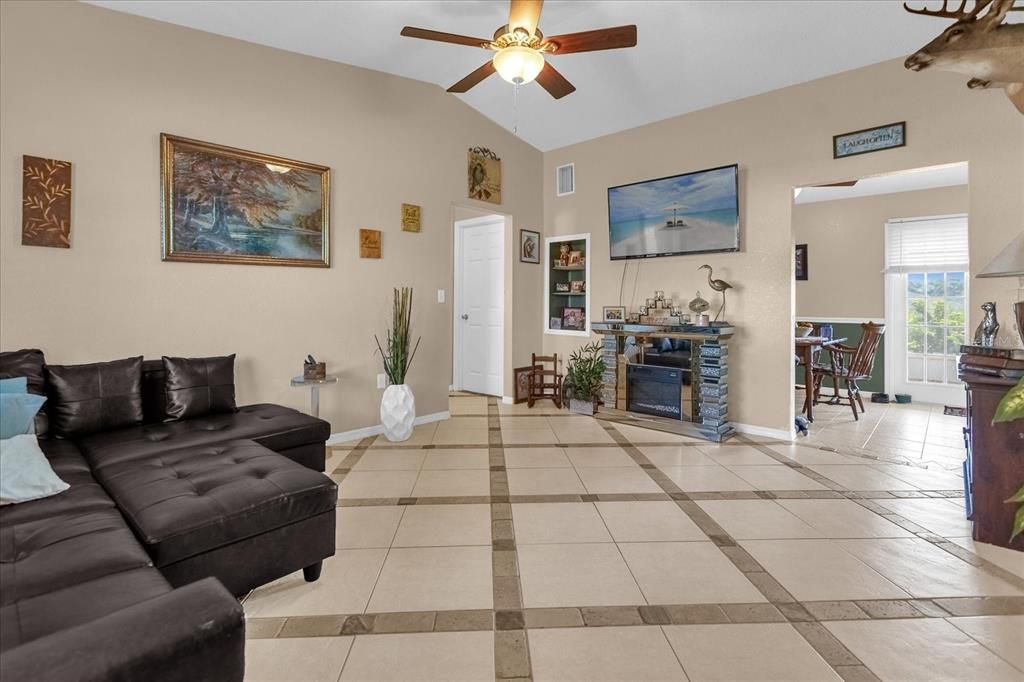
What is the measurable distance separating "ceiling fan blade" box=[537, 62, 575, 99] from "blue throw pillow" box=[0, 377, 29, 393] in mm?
3084

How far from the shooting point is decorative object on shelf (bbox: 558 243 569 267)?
5.85 meters

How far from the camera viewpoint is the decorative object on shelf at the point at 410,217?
4512 millimetres

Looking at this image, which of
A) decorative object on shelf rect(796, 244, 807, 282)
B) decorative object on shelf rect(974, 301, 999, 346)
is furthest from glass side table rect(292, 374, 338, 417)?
decorative object on shelf rect(796, 244, 807, 282)

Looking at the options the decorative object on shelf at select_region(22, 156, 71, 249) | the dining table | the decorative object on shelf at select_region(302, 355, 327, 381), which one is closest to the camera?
the decorative object on shelf at select_region(22, 156, 71, 249)

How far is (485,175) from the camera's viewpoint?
521cm

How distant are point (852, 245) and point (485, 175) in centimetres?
471

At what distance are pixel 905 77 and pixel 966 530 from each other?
3.07m

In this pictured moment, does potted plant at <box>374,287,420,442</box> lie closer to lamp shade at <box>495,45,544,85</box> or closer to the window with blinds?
lamp shade at <box>495,45,544,85</box>

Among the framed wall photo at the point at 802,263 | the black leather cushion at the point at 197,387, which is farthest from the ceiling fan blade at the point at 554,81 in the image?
the framed wall photo at the point at 802,263

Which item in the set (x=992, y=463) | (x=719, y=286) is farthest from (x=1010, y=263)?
(x=719, y=286)

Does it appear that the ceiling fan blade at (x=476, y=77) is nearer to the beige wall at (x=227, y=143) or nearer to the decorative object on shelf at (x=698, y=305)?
the beige wall at (x=227, y=143)

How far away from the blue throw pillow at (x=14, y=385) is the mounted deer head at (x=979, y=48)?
3.53 meters

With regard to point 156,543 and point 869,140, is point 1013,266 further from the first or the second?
point 156,543

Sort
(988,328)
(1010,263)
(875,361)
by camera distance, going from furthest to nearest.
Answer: (875,361), (988,328), (1010,263)
